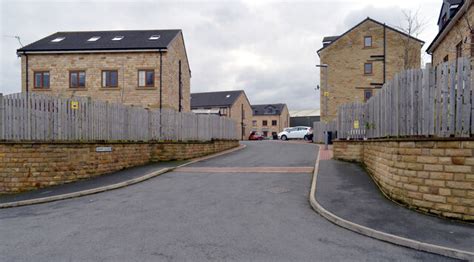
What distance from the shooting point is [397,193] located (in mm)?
6832

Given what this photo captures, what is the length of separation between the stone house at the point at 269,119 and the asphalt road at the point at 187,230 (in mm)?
58442

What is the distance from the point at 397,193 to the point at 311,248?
10.7ft

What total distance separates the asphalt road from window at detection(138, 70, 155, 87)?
53.1ft

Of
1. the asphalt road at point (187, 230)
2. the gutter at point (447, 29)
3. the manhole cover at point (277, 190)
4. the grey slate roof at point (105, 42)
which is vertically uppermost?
the grey slate roof at point (105, 42)

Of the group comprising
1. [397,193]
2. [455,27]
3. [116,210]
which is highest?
[455,27]

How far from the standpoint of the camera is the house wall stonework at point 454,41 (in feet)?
42.4

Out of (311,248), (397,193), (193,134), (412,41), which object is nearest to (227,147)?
(193,134)

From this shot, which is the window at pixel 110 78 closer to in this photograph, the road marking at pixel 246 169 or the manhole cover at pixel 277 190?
the road marking at pixel 246 169

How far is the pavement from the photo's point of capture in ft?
16.1

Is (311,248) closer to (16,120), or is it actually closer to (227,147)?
(16,120)

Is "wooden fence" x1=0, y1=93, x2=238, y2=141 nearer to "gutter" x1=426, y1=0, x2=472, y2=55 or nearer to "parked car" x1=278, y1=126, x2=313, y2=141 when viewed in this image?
"gutter" x1=426, y1=0, x2=472, y2=55

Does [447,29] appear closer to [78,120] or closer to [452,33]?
[452,33]

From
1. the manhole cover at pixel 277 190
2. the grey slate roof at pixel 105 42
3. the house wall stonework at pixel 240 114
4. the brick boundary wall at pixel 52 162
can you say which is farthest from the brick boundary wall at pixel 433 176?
the house wall stonework at pixel 240 114

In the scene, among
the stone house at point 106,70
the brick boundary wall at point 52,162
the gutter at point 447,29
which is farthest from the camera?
the stone house at point 106,70
